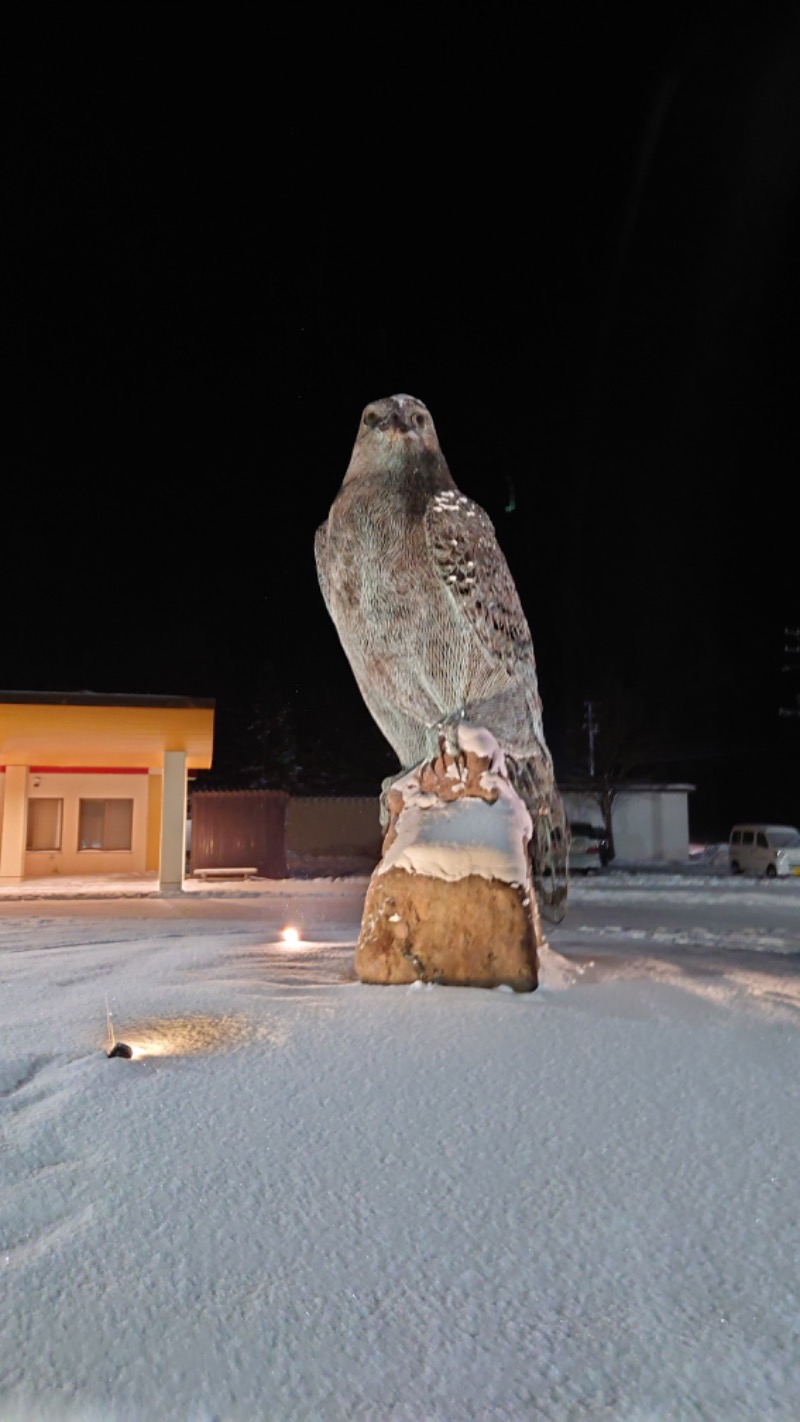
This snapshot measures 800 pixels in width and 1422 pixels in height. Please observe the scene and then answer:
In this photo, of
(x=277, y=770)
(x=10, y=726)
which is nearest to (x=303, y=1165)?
(x=10, y=726)

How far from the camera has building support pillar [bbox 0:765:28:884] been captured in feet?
61.3

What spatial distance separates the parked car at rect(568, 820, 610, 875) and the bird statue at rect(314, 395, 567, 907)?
1471cm

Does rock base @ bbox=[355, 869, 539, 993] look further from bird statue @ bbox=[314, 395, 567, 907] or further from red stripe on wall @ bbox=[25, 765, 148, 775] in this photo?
red stripe on wall @ bbox=[25, 765, 148, 775]

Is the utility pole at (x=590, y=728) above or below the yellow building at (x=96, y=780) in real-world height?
above

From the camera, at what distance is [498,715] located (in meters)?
5.68

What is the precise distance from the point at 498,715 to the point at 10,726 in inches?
445

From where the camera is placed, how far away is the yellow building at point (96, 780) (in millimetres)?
13773

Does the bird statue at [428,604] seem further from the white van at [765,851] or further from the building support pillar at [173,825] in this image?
the white van at [765,851]

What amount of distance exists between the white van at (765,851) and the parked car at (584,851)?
332 cm

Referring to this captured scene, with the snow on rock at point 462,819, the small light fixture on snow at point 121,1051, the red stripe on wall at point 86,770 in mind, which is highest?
the red stripe on wall at point 86,770

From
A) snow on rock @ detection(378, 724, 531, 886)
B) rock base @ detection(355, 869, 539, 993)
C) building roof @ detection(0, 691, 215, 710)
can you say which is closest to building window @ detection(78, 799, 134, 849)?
building roof @ detection(0, 691, 215, 710)

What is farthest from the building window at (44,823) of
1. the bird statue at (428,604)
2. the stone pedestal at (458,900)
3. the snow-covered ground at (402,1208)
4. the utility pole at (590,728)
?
the stone pedestal at (458,900)

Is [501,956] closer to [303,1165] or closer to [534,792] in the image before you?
[534,792]

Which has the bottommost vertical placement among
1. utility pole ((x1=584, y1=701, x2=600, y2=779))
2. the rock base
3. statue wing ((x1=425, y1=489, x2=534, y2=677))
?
the rock base
